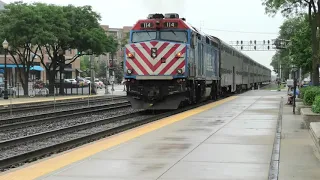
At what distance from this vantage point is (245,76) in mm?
44656

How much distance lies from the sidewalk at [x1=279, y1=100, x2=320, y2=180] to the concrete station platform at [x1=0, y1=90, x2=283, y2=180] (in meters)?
0.31

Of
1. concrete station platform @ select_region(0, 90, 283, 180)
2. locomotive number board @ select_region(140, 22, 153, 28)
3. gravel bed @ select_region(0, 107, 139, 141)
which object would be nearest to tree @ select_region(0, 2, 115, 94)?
gravel bed @ select_region(0, 107, 139, 141)

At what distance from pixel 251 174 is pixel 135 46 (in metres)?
12.7

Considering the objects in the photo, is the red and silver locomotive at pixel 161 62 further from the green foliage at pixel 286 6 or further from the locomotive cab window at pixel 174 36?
the green foliage at pixel 286 6

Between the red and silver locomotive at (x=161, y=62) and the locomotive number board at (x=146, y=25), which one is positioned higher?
the locomotive number board at (x=146, y=25)

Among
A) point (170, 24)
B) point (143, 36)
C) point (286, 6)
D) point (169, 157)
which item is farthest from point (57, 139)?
point (286, 6)

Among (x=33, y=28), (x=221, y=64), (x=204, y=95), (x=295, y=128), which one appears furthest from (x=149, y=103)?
(x=33, y=28)

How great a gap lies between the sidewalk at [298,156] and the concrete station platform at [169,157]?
0.31 meters

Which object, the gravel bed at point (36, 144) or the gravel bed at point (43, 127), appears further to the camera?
the gravel bed at point (43, 127)

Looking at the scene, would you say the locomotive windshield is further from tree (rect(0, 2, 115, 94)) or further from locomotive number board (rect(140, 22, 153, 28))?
tree (rect(0, 2, 115, 94))

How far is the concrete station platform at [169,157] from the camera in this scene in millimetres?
6906

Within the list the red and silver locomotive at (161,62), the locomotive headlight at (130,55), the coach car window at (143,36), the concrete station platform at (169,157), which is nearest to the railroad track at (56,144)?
the concrete station platform at (169,157)

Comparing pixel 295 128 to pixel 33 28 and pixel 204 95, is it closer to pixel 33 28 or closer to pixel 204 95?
pixel 204 95

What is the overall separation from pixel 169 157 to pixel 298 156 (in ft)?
8.02
